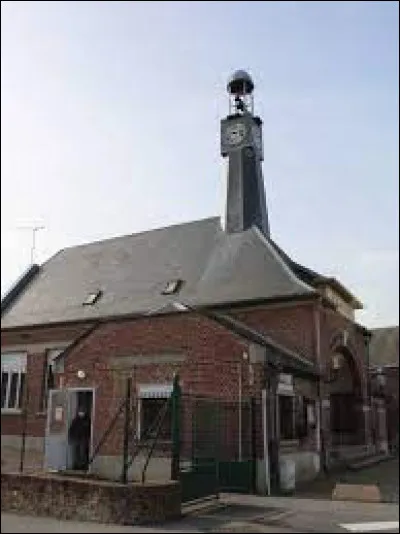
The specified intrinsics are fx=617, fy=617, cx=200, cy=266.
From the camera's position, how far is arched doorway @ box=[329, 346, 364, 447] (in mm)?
26234

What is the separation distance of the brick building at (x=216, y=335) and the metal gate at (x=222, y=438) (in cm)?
10

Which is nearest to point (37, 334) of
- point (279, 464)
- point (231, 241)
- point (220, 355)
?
point (231, 241)

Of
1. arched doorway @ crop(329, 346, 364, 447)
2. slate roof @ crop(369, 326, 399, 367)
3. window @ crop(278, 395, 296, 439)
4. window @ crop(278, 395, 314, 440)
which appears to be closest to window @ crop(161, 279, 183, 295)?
arched doorway @ crop(329, 346, 364, 447)

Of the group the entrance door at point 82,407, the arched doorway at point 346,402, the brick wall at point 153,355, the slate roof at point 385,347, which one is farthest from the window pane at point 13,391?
the slate roof at point 385,347

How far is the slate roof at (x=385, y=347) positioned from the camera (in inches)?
1636

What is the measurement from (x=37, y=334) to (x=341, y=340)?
41.7 ft

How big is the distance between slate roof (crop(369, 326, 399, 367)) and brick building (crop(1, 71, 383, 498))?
14.2 meters

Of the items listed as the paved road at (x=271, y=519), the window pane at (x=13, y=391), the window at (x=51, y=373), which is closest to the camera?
the window pane at (x=13, y=391)

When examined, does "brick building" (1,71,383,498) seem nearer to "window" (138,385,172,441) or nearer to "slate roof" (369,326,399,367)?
"window" (138,385,172,441)

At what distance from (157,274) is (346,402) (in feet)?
33.5

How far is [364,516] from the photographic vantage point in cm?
1160

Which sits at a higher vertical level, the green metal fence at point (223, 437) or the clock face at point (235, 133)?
the clock face at point (235, 133)

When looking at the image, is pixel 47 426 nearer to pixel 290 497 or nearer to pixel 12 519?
pixel 290 497

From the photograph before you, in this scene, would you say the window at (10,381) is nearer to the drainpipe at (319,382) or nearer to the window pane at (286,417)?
the window pane at (286,417)
